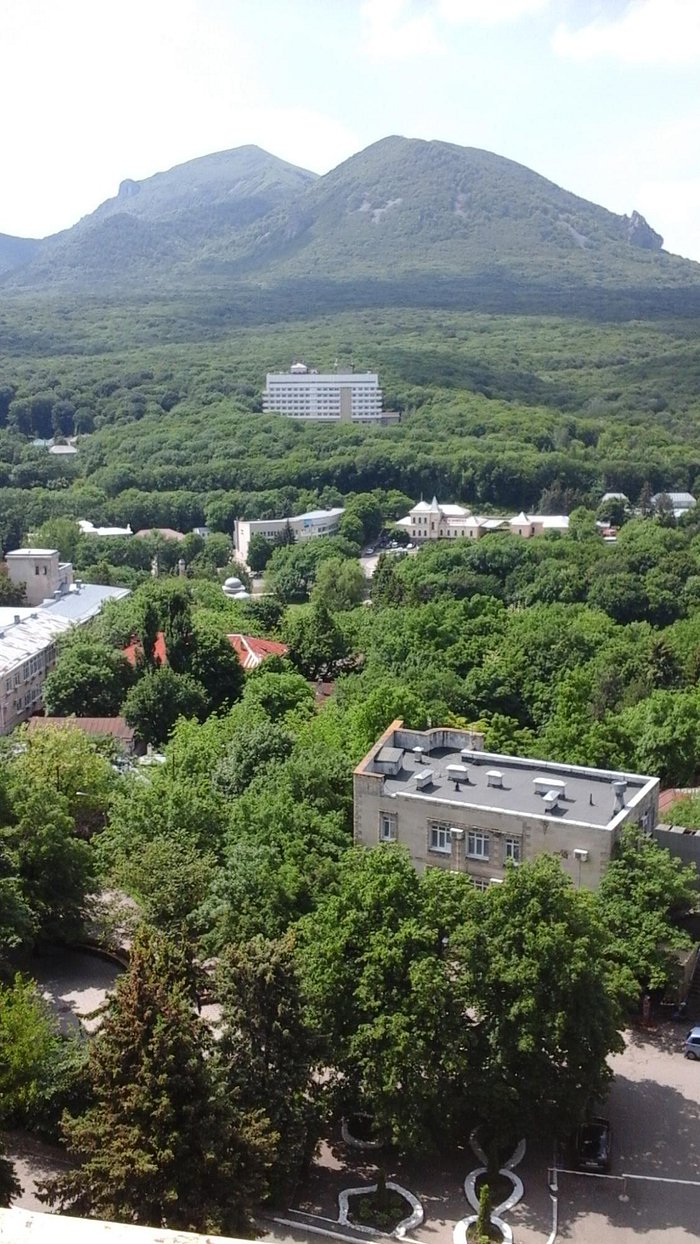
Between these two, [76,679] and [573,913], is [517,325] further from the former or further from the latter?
[573,913]

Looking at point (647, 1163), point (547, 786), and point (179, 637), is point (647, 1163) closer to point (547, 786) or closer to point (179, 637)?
point (547, 786)

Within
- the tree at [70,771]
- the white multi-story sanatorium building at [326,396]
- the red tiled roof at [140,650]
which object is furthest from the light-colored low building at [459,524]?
the tree at [70,771]

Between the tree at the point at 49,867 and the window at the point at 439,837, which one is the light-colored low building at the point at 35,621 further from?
the window at the point at 439,837

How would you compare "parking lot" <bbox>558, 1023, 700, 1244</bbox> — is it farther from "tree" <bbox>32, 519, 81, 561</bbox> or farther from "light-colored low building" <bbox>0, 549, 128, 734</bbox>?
"tree" <bbox>32, 519, 81, 561</bbox>

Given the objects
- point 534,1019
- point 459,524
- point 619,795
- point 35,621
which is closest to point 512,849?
point 619,795

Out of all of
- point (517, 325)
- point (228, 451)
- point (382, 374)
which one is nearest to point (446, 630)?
point (228, 451)

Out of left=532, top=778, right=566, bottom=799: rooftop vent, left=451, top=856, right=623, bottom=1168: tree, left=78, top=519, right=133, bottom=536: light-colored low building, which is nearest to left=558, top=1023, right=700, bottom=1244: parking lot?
left=451, top=856, right=623, bottom=1168: tree
